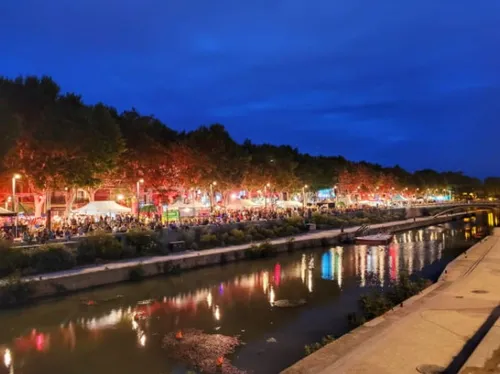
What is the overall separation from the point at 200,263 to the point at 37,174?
15.5 meters

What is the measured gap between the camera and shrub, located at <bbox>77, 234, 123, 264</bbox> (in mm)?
31681

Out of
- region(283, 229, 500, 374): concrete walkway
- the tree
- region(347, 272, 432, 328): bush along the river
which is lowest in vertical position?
region(347, 272, 432, 328): bush along the river

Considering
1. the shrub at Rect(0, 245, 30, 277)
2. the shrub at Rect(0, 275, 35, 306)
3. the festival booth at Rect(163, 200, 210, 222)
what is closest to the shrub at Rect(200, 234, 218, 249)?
the festival booth at Rect(163, 200, 210, 222)

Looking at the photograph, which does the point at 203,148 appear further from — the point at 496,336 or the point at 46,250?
the point at 496,336

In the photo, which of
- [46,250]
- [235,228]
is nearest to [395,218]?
[235,228]

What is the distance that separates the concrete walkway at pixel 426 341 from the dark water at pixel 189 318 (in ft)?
9.90

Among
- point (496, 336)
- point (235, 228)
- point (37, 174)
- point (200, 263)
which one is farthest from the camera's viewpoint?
point (235, 228)

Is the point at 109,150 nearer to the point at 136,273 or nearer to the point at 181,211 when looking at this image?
the point at 181,211

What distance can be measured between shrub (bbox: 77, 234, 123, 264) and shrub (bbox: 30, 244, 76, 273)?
1281mm

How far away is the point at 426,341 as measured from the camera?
12.6 metres

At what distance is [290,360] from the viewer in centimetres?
1575

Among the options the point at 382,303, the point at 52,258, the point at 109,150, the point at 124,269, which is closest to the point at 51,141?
the point at 109,150

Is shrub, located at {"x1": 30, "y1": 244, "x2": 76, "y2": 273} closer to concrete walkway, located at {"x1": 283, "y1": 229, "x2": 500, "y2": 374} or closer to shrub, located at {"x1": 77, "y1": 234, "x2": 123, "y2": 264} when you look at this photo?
shrub, located at {"x1": 77, "y1": 234, "x2": 123, "y2": 264}

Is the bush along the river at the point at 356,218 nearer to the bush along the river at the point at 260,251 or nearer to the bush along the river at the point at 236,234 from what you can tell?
the bush along the river at the point at 236,234
